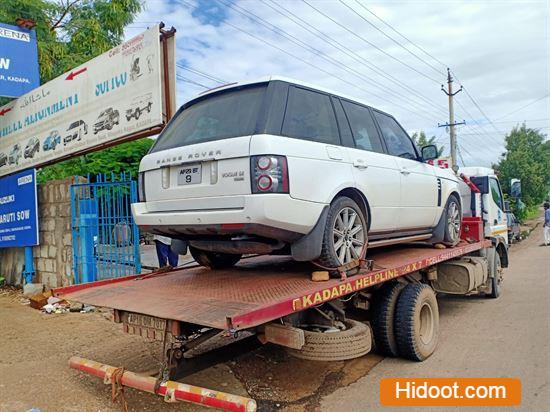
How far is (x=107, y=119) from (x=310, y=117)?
4452 mm

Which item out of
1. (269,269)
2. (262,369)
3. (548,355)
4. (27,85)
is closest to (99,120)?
(27,85)

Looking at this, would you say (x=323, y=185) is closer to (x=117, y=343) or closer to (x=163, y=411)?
(x=163, y=411)

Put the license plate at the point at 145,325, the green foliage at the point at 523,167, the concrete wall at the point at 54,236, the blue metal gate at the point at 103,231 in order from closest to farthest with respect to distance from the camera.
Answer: the license plate at the point at 145,325
the blue metal gate at the point at 103,231
the concrete wall at the point at 54,236
the green foliage at the point at 523,167

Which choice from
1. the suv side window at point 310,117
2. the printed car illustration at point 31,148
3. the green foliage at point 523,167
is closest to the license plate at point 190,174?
the suv side window at point 310,117

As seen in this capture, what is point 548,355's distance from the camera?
494cm

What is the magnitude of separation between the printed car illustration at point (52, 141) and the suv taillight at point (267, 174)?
621 centimetres

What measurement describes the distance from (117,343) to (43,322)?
186cm

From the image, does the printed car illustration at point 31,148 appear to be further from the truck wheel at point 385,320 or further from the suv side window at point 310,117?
the truck wheel at point 385,320

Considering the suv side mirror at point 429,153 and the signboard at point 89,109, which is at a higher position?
the signboard at point 89,109

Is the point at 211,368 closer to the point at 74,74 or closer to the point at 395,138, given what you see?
the point at 395,138

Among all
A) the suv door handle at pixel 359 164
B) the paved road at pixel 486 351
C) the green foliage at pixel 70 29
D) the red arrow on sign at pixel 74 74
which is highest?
the green foliage at pixel 70 29

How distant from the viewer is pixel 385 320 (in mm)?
4805

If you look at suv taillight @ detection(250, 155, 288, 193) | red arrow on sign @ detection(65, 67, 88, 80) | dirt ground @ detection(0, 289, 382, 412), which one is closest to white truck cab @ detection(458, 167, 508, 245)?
dirt ground @ detection(0, 289, 382, 412)

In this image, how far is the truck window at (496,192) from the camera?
8.87 meters
